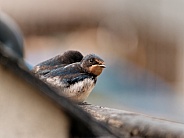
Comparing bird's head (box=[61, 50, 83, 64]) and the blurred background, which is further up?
the blurred background

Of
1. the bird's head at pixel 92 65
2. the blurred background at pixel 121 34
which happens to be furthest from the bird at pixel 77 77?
the blurred background at pixel 121 34

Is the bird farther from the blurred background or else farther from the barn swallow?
the blurred background

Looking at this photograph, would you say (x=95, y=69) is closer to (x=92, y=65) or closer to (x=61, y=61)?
(x=92, y=65)

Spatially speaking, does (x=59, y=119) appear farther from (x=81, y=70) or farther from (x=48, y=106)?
(x=81, y=70)

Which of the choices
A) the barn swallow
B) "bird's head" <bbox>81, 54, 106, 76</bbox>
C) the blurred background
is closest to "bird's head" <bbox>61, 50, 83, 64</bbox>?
the barn swallow

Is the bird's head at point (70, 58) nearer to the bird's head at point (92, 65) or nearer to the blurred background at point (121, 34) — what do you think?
the bird's head at point (92, 65)

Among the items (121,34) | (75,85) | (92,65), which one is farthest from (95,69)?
(121,34)

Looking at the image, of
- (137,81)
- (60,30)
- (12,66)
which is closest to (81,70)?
(12,66)
